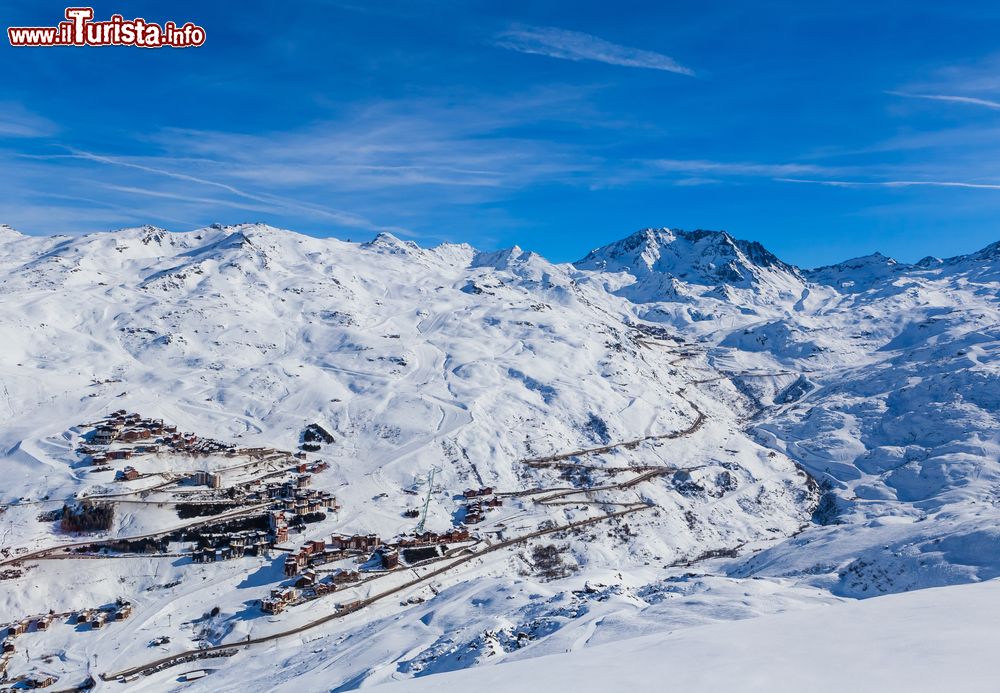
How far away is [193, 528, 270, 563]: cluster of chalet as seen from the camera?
59.2 metres

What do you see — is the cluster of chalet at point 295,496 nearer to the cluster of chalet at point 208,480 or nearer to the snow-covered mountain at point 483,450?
the snow-covered mountain at point 483,450

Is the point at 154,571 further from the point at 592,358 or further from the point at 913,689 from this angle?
the point at 592,358

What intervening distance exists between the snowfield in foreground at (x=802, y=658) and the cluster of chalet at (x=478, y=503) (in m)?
60.3

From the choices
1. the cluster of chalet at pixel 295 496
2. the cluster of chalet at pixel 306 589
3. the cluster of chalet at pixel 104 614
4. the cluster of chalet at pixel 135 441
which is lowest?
the cluster of chalet at pixel 306 589

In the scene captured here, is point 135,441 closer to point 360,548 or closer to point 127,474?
point 127,474

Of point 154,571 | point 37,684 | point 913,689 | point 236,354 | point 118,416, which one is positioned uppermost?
point 236,354

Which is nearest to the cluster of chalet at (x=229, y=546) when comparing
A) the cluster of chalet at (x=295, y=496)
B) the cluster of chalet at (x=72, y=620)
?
the cluster of chalet at (x=295, y=496)

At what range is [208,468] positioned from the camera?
7706 centimetres

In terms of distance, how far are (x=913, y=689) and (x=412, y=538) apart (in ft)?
201

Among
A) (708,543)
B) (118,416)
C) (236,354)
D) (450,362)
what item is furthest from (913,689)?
(236,354)

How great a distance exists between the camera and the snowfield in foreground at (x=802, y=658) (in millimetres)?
7559

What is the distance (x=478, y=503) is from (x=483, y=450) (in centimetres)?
1512

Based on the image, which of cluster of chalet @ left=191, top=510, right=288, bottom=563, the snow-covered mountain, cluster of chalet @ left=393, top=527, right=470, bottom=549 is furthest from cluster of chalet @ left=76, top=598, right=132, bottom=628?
cluster of chalet @ left=393, top=527, right=470, bottom=549

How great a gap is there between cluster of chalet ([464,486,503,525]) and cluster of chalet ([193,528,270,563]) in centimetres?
2122
